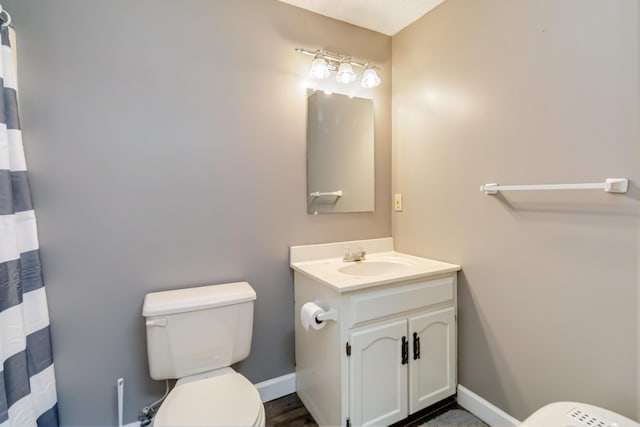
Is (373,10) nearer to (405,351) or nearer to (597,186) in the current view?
(597,186)

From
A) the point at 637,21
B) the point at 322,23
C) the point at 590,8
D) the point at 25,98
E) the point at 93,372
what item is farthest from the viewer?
the point at 322,23

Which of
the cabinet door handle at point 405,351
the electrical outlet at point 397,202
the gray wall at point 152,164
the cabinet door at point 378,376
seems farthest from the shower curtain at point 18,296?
the electrical outlet at point 397,202

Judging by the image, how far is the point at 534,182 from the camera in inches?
52.4

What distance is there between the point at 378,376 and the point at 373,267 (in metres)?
0.62

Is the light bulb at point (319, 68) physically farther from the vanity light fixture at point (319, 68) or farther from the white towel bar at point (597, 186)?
the white towel bar at point (597, 186)

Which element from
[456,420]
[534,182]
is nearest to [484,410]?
[456,420]

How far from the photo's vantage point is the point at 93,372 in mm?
1373

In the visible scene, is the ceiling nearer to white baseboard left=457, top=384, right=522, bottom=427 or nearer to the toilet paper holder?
the toilet paper holder

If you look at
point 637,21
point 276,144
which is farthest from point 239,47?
point 637,21

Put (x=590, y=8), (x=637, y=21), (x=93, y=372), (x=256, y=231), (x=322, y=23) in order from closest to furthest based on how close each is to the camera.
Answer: (x=637, y=21)
(x=590, y=8)
(x=93, y=372)
(x=256, y=231)
(x=322, y=23)

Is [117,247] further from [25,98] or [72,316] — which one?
[25,98]

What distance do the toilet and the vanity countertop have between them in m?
0.38

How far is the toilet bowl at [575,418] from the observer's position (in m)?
0.95

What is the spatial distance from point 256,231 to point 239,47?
1.01 metres
